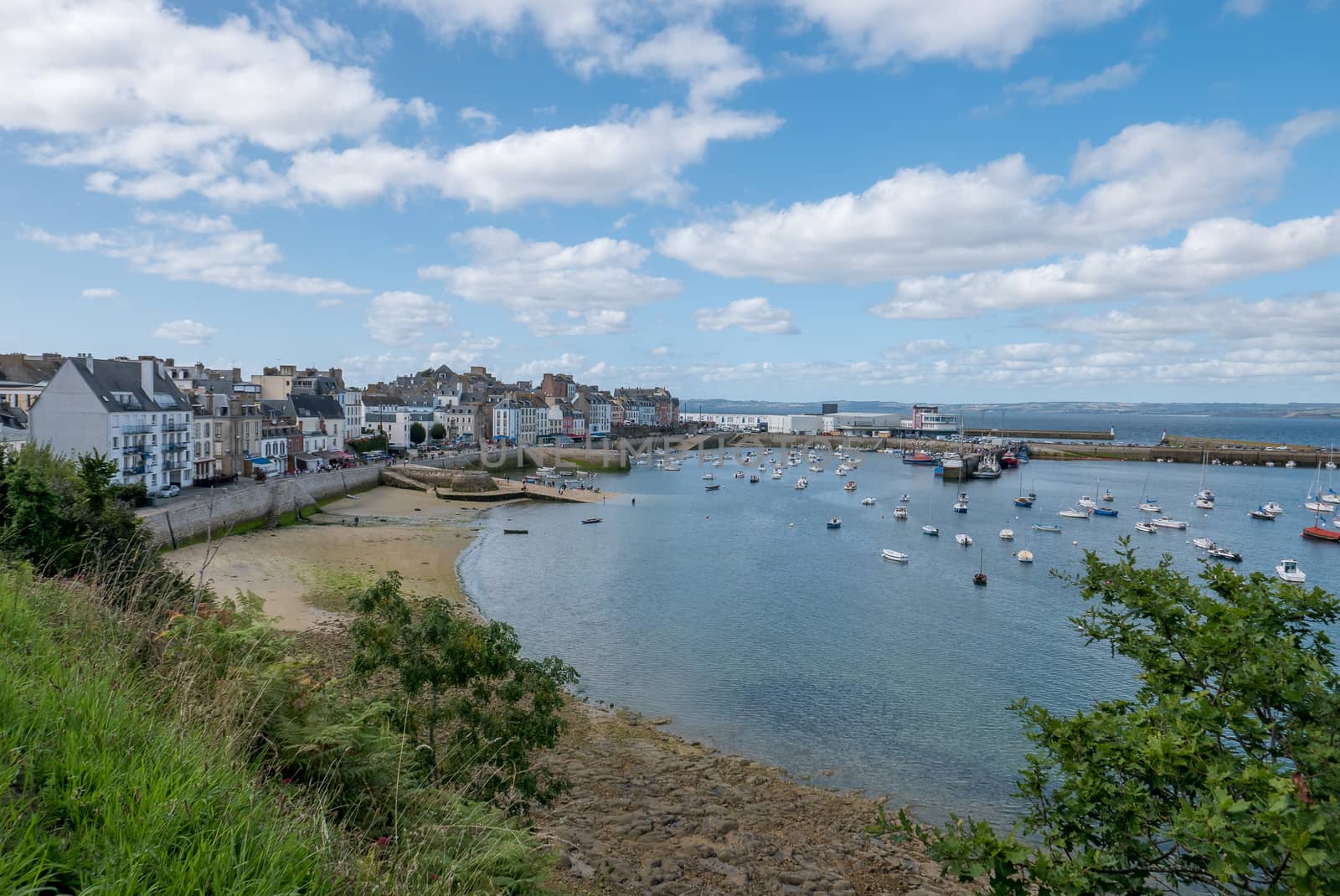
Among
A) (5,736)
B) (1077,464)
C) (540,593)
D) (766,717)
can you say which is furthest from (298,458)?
(1077,464)

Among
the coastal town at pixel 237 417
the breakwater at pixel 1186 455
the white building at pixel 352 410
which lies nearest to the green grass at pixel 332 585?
the coastal town at pixel 237 417

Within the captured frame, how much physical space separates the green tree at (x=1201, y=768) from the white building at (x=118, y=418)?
156 feet

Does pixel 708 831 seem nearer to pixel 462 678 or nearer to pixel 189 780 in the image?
pixel 462 678

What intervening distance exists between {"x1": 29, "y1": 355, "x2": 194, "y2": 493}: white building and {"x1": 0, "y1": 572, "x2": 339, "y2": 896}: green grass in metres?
44.8

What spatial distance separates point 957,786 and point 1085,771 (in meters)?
13.4

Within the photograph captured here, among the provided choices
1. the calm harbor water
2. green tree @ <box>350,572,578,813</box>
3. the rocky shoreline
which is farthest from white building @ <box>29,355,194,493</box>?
green tree @ <box>350,572,578,813</box>

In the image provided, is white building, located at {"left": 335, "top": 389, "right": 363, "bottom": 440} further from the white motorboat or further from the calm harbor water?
the white motorboat

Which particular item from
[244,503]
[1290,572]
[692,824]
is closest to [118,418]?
[244,503]

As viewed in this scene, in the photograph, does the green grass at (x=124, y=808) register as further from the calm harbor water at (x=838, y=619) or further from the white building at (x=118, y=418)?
the white building at (x=118, y=418)

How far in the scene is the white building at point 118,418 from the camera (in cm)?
4300

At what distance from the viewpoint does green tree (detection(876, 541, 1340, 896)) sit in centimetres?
482

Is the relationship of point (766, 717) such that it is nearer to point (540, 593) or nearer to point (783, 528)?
point (540, 593)

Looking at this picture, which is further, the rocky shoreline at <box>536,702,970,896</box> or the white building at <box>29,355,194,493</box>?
the white building at <box>29,355,194,493</box>

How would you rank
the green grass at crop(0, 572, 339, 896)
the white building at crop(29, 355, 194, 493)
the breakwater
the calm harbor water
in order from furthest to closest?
the breakwater, the white building at crop(29, 355, 194, 493), the calm harbor water, the green grass at crop(0, 572, 339, 896)
